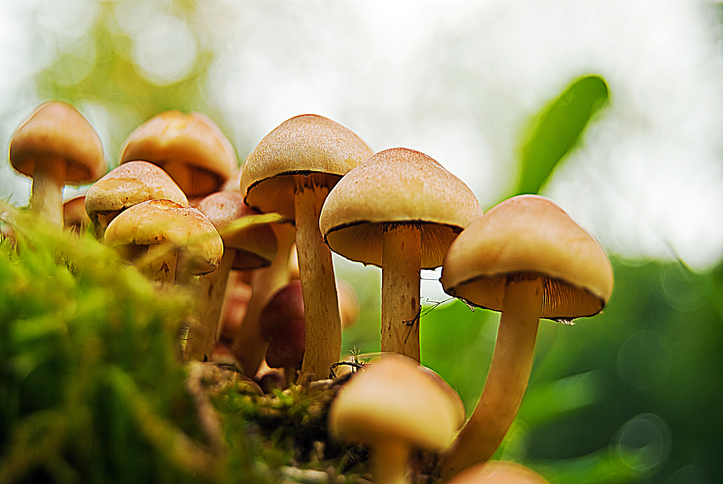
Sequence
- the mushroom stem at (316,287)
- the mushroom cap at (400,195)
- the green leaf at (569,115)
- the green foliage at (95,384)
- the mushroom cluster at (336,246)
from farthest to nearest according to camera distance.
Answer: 1. the green leaf at (569,115)
2. the mushroom stem at (316,287)
3. the mushroom cap at (400,195)
4. the mushroom cluster at (336,246)
5. the green foliage at (95,384)

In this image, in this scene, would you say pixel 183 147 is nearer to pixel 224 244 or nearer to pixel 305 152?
pixel 224 244

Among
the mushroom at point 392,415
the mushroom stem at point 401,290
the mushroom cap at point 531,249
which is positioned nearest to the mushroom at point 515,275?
the mushroom cap at point 531,249

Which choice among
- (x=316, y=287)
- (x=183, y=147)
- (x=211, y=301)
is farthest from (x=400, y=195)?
(x=183, y=147)

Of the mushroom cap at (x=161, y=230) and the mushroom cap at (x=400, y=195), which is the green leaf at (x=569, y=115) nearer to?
the mushroom cap at (x=400, y=195)

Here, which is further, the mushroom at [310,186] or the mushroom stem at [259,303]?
the mushroom stem at [259,303]

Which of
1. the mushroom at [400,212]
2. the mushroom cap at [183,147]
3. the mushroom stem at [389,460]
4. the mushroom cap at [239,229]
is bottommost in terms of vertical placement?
the mushroom stem at [389,460]

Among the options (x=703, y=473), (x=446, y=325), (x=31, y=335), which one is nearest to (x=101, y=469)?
(x=31, y=335)
